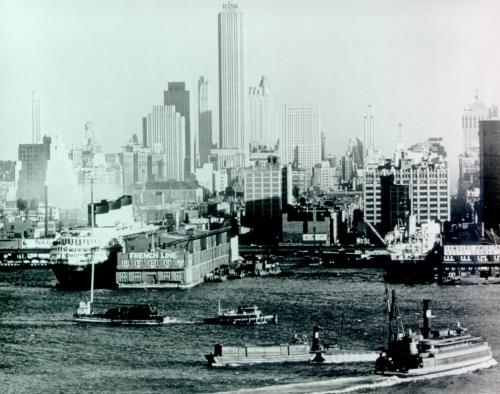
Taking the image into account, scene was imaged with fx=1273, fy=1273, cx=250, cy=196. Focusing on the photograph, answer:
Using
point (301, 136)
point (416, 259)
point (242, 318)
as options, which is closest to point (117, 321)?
point (242, 318)

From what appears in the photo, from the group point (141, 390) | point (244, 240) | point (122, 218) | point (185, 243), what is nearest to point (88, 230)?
point (185, 243)

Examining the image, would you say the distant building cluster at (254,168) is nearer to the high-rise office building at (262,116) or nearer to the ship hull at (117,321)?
the high-rise office building at (262,116)

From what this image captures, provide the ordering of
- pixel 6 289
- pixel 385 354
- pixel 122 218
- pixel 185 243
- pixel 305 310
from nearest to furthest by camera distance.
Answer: pixel 385 354 < pixel 305 310 < pixel 6 289 < pixel 185 243 < pixel 122 218

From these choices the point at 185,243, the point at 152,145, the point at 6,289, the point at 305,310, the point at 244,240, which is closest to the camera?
the point at 305,310

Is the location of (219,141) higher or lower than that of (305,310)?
higher

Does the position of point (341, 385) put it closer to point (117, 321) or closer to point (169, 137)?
point (117, 321)

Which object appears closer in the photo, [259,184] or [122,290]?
[122,290]

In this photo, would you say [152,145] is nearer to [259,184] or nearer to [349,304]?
[259,184]
